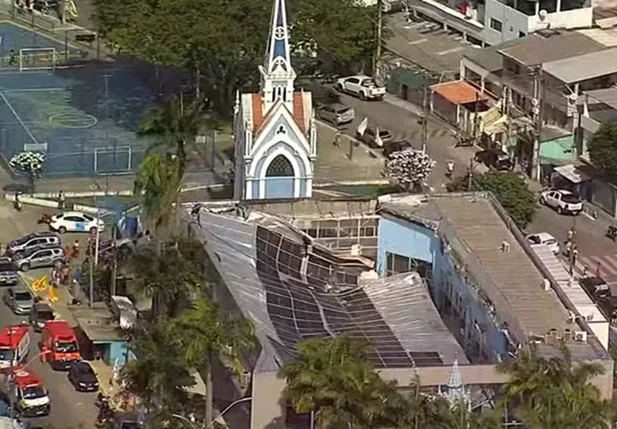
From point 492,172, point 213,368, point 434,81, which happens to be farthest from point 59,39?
point 213,368

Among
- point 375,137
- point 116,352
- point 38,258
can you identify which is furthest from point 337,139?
point 116,352

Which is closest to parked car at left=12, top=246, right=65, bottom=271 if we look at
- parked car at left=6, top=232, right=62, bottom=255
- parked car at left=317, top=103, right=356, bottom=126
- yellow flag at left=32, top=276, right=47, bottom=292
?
parked car at left=6, top=232, right=62, bottom=255

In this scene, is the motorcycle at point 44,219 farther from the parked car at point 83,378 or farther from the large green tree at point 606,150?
the large green tree at point 606,150

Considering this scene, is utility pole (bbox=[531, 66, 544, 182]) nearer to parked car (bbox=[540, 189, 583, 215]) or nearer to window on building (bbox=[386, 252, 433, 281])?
parked car (bbox=[540, 189, 583, 215])

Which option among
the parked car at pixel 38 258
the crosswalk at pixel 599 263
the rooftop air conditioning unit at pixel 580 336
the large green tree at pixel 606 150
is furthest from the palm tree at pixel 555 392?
the large green tree at pixel 606 150

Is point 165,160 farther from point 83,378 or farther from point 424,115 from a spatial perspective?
point 424,115

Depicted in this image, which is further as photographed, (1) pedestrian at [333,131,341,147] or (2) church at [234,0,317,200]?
(1) pedestrian at [333,131,341,147]
